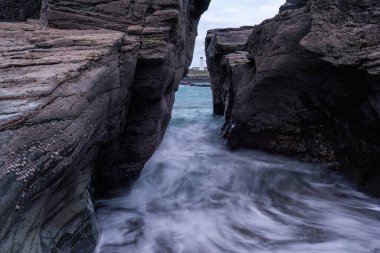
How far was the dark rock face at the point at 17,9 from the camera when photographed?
732 cm

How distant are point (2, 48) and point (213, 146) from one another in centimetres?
731

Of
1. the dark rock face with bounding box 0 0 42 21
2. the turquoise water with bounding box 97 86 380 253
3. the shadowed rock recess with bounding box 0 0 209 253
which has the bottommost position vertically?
the turquoise water with bounding box 97 86 380 253

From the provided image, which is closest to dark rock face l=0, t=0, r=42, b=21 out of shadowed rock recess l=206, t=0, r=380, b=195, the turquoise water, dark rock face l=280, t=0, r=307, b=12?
the turquoise water

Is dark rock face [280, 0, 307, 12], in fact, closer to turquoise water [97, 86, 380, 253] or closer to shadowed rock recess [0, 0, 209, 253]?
turquoise water [97, 86, 380, 253]

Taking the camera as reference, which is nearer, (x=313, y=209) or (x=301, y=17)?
(x=313, y=209)

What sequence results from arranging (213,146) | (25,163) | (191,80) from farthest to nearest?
(191,80)
(213,146)
(25,163)

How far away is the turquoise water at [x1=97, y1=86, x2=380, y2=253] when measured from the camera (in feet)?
15.0

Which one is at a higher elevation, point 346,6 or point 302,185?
point 346,6

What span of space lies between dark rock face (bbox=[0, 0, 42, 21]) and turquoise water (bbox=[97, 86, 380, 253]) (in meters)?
4.56

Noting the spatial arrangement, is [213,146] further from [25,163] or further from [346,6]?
[25,163]

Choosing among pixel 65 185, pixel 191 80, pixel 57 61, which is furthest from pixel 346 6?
pixel 191 80

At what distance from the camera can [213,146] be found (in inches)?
415

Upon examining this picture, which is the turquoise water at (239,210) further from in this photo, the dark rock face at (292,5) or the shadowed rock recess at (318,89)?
the dark rock face at (292,5)

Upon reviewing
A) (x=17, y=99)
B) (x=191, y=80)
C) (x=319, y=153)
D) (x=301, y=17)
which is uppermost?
(x=301, y=17)
